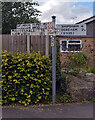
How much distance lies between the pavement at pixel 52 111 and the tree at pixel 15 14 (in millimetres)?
15016

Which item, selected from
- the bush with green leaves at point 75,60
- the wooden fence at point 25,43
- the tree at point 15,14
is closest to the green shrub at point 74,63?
the bush with green leaves at point 75,60

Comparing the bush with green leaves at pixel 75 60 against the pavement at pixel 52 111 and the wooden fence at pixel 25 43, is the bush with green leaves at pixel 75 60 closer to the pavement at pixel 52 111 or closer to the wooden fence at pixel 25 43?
the wooden fence at pixel 25 43

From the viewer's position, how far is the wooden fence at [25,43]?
5.91m

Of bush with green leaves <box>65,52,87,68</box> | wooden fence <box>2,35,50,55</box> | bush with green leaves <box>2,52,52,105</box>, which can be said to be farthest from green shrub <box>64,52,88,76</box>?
bush with green leaves <box>2,52,52,105</box>

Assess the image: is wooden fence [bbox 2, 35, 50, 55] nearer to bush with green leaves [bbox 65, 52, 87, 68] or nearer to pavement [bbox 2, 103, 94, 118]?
bush with green leaves [bbox 65, 52, 87, 68]

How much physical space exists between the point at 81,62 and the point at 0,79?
2668mm

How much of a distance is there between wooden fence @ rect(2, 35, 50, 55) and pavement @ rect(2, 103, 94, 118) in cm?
177

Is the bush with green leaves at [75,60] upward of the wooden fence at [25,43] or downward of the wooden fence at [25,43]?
downward

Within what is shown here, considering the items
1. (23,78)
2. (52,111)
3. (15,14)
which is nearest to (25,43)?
(23,78)

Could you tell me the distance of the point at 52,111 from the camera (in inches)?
188

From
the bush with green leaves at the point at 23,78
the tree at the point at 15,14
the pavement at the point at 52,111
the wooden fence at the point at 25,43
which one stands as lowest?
the pavement at the point at 52,111

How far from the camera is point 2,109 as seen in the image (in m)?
4.89

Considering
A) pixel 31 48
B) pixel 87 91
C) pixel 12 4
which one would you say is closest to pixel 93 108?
pixel 87 91

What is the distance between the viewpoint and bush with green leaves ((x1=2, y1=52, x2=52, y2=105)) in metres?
5.04
